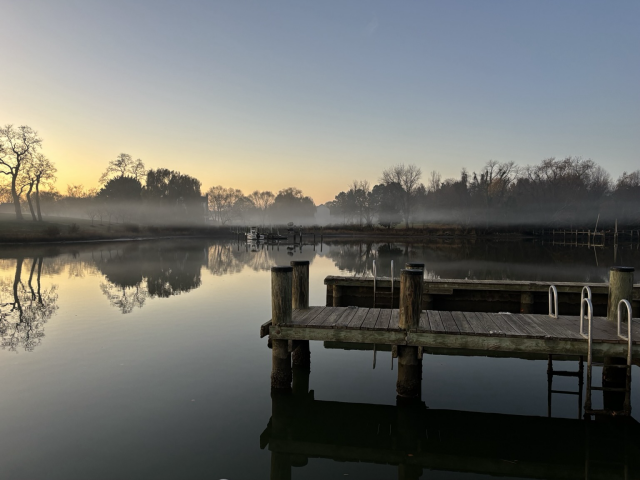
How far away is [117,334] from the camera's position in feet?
46.7

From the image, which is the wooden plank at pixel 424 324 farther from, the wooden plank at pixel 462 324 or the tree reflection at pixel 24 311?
the tree reflection at pixel 24 311

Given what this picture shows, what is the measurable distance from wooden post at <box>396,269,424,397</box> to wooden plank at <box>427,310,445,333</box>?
1.38ft

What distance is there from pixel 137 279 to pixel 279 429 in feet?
74.4

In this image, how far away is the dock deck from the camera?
26.0ft

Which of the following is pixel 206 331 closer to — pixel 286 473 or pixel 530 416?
pixel 286 473

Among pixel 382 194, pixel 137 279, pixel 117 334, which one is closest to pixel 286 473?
pixel 117 334

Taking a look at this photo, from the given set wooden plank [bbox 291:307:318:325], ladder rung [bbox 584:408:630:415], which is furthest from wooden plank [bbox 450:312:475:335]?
wooden plank [bbox 291:307:318:325]

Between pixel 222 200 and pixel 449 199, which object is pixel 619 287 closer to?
pixel 449 199

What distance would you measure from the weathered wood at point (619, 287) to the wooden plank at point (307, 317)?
6.46m

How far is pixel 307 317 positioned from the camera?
9609 mm

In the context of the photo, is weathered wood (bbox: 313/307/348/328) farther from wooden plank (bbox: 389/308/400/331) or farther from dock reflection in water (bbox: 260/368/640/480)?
dock reflection in water (bbox: 260/368/640/480)

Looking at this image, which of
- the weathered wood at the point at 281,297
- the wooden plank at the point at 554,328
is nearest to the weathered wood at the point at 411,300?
the weathered wood at the point at 281,297

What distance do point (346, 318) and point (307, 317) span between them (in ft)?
2.95

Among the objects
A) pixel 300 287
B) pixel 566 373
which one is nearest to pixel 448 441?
pixel 566 373
